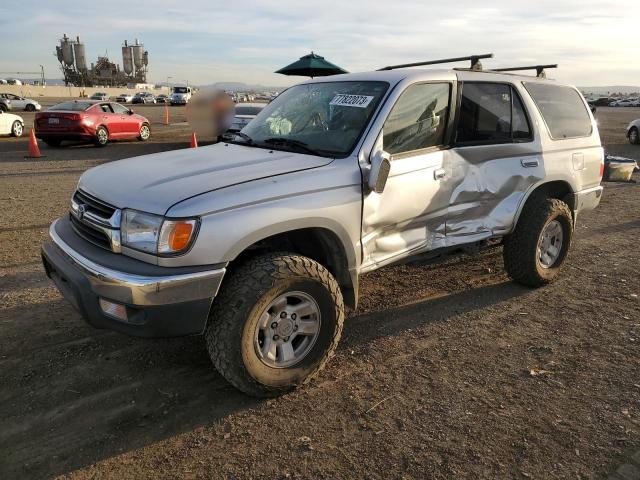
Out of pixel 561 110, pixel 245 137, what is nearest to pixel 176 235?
pixel 245 137

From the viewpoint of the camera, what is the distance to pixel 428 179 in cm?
367

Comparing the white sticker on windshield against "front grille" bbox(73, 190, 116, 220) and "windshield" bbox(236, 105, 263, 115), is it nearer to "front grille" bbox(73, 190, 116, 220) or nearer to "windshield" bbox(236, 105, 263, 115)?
"front grille" bbox(73, 190, 116, 220)

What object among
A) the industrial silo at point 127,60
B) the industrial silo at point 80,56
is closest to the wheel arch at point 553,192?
the industrial silo at point 80,56

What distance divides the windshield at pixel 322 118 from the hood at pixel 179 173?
0.58 ft

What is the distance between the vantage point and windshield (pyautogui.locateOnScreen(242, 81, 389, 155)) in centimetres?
345

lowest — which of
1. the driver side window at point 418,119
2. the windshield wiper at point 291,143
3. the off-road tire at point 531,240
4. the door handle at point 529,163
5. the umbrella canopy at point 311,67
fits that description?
the off-road tire at point 531,240

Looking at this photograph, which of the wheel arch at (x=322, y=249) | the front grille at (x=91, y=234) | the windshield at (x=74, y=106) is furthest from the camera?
the windshield at (x=74, y=106)

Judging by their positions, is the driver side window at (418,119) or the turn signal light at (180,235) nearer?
the turn signal light at (180,235)

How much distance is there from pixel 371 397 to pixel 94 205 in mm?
2058

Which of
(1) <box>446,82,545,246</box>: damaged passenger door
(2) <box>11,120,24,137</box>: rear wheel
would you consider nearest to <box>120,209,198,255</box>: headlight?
(1) <box>446,82,545,246</box>: damaged passenger door

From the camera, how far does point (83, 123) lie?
48.4 feet

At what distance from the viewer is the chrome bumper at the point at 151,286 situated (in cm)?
254

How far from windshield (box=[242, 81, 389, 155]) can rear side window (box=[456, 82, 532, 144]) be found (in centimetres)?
82

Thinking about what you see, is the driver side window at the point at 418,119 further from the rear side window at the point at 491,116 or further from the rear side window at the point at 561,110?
the rear side window at the point at 561,110
